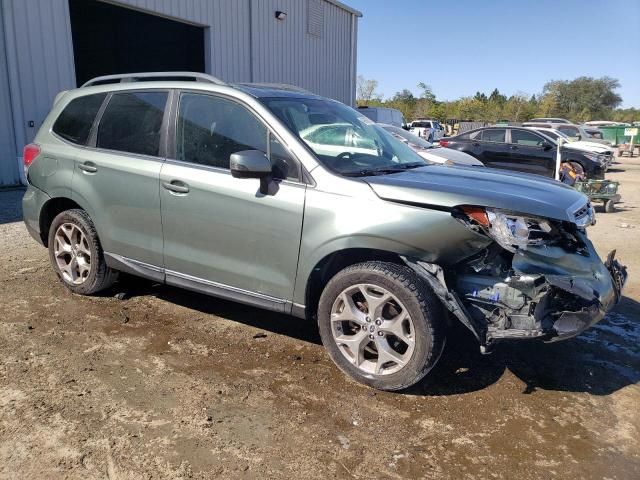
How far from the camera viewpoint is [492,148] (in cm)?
1537

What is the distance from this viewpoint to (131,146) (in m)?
4.37

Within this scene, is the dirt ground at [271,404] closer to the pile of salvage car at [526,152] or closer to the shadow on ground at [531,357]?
the shadow on ground at [531,357]

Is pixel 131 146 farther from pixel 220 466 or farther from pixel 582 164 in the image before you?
pixel 582 164

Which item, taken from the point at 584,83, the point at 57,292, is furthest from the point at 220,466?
the point at 584,83

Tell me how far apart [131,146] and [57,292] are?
1.67 m

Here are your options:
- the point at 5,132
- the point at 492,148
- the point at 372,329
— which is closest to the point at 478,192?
the point at 372,329

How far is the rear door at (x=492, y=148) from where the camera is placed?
15.2 m

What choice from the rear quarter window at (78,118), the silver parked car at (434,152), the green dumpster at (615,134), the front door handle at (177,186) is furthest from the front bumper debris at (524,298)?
the green dumpster at (615,134)

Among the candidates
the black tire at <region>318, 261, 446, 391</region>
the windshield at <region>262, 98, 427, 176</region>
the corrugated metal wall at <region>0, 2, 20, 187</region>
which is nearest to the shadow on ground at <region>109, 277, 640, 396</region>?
the black tire at <region>318, 261, 446, 391</region>

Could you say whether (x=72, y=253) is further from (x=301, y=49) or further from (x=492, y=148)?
(x=301, y=49)

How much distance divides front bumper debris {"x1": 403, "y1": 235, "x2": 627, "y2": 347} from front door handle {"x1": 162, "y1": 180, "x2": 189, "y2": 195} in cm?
173

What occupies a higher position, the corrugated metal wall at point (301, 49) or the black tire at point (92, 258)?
the corrugated metal wall at point (301, 49)

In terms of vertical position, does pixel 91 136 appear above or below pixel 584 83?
below

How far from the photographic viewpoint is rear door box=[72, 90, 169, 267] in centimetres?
419
